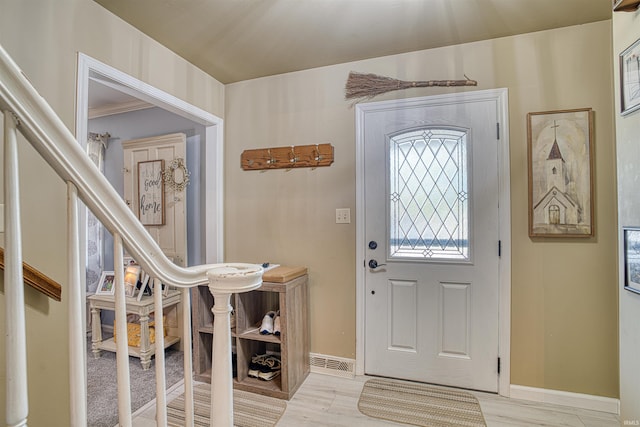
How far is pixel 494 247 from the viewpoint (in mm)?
2066

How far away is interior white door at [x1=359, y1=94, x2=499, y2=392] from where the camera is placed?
208 cm

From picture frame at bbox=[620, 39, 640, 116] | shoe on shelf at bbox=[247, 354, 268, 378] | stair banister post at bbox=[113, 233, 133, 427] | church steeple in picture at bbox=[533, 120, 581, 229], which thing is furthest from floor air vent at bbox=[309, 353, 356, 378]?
picture frame at bbox=[620, 39, 640, 116]

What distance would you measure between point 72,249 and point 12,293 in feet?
0.40

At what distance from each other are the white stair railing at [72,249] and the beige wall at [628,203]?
1776mm

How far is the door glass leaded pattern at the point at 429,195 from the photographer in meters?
2.14

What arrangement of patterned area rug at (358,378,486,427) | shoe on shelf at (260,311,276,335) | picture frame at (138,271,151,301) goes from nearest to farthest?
patterned area rug at (358,378,486,427) < shoe on shelf at (260,311,276,335) < picture frame at (138,271,151,301)

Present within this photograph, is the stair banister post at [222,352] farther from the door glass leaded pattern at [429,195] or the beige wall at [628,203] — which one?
the beige wall at [628,203]

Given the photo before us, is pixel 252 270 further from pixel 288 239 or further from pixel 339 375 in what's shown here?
pixel 339 375

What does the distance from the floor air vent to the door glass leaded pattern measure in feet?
3.03

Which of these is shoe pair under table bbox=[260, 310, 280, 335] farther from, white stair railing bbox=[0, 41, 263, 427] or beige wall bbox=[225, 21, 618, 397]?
white stair railing bbox=[0, 41, 263, 427]

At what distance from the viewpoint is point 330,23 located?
6.18ft

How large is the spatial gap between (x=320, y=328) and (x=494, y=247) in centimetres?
145

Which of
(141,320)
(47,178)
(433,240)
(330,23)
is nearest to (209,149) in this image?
(47,178)


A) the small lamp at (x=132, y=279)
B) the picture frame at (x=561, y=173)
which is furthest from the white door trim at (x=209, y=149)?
the picture frame at (x=561, y=173)
